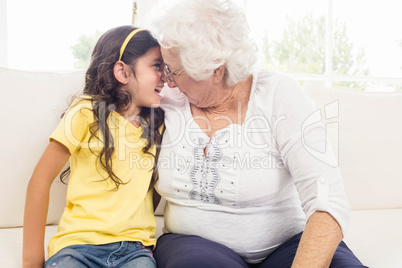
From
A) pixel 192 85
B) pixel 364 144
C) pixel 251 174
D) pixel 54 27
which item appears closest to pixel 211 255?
pixel 251 174

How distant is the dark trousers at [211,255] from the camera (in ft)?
3.69

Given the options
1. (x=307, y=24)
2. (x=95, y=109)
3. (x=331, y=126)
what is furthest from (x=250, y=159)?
(x=307, y=24)

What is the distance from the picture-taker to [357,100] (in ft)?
6.15

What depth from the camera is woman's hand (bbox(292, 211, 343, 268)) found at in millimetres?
1103

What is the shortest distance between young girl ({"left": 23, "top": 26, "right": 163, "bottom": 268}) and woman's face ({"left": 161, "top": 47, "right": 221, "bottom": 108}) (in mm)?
92

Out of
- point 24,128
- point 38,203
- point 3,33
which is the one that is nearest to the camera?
point 38,203

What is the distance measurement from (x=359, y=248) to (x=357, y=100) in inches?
27.1

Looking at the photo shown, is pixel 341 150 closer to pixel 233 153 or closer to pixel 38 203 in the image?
pixel 233 153

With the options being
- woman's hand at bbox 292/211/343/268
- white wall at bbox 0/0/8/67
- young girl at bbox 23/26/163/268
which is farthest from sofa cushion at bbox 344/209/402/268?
white wall at bbox 0/0/8/67

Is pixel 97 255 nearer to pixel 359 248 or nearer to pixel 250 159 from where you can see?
pixel 250 159

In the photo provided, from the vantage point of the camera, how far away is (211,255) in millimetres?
1147

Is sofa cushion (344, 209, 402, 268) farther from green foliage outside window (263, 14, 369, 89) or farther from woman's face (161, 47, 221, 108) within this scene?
green foliage outside window (263, 14, 369, 89)

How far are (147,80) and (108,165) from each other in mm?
311

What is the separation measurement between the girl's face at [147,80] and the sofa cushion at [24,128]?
0.32 m
